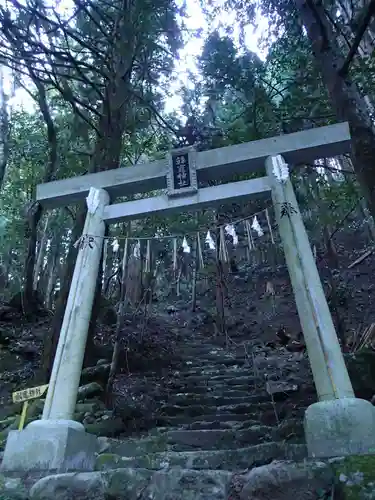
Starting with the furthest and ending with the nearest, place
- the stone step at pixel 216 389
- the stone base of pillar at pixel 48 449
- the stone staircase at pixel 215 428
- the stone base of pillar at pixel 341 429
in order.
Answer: the stone step at pixel 216 389
the stone base of pillar at pixel 48 449
the stone staircase at pixel 215 428
the stone base of pillar at pixel 341 429

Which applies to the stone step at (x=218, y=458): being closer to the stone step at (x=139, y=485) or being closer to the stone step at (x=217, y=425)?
the stone step at (x=139, y=485)

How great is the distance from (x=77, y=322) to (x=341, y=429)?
2637mm

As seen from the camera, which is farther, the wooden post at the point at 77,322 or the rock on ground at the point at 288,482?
the wooden post at the point at 77,322

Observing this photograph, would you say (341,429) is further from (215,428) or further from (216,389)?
(216,389)

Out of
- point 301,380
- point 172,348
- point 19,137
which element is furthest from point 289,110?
point 19,137

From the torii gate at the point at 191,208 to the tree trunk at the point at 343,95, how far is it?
0.39m

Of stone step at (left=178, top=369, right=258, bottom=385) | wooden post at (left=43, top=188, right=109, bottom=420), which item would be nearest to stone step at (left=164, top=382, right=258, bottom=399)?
stone step at (left=178, top=369, right=258, bottom=385)

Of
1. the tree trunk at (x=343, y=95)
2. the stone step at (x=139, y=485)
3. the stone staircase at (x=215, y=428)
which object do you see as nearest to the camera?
the stone step at (x=139, y=485)

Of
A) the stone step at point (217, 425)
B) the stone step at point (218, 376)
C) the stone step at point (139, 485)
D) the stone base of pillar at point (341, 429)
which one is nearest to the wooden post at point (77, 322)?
the stone step at point (139, 485)

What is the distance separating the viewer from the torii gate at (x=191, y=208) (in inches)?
138

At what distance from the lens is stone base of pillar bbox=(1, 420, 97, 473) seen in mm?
3607

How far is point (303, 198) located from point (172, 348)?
545 cm

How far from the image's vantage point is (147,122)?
11.3m

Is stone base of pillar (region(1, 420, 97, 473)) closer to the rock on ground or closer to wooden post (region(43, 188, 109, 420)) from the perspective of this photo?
wooden post (region(43, 188, 109, 420))
